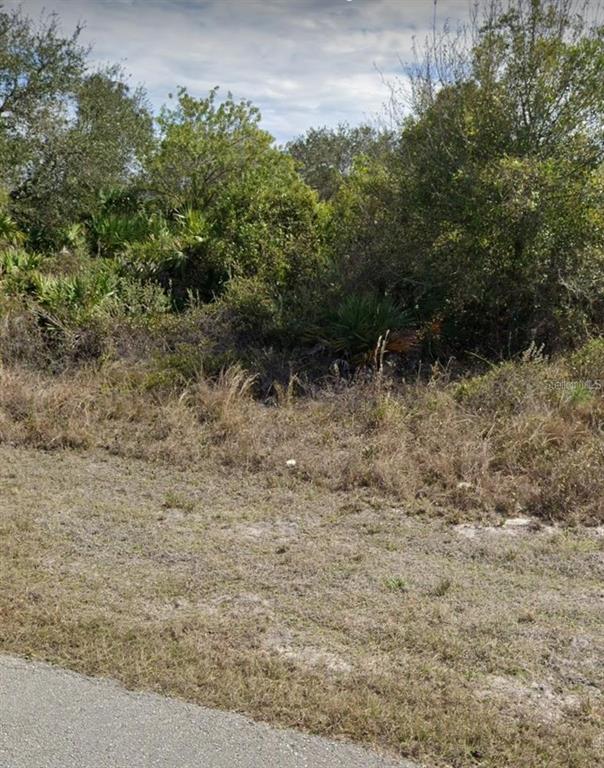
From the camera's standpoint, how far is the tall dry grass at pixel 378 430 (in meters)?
6.29

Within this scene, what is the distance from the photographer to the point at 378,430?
25.2 feet

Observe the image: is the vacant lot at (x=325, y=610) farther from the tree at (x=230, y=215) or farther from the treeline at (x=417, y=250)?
the tree at (x=230, y=215)

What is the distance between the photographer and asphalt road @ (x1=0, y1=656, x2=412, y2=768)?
2.96 meters

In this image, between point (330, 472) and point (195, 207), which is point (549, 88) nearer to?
point (330, 472)

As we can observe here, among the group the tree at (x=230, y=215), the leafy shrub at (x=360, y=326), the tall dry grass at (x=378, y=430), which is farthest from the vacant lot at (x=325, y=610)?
the tree at (x=230, y=215)

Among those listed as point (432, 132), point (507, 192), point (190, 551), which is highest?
point (432, 132)

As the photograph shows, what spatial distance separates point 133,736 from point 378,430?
4.93m

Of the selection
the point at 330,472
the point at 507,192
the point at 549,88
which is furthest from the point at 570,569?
the point at 549,88

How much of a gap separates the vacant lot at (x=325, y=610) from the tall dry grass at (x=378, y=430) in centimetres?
41

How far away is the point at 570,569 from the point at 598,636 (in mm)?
966

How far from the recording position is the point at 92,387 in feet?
29.6

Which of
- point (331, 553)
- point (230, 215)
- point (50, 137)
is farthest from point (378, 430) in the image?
point (50, 137)

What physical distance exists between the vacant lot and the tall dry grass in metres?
0.41

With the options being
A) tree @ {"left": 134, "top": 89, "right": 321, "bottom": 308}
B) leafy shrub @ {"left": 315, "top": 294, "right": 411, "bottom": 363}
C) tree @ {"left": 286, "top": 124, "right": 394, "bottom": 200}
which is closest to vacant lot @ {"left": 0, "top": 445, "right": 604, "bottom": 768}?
leafy shrub @ {"left": 315, "top": 294, "right": 411, "bottom": 363}
